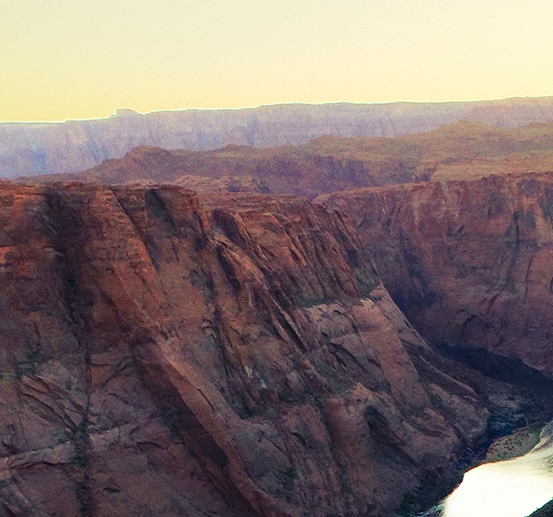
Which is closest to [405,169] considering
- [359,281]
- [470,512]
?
[359,281]

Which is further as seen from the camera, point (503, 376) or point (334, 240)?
point (503, 376)

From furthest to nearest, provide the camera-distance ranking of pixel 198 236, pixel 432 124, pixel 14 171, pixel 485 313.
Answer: pixel 432 124
pixel 14 171
pixel 485 313
pixel 198 236

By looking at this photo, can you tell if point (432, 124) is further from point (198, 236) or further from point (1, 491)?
point (1, 491)

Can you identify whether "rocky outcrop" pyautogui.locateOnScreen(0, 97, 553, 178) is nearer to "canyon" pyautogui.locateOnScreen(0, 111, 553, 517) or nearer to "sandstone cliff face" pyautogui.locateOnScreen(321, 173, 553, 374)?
"sandstone cliff face" pyautogui.locateOnScreen(321, 173, 553, 374)

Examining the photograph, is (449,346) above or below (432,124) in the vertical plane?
below

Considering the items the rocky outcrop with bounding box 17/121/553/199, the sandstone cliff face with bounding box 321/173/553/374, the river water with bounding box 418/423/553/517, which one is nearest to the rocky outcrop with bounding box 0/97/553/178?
the rocky outcrop with bounding box 17/121/553/199
